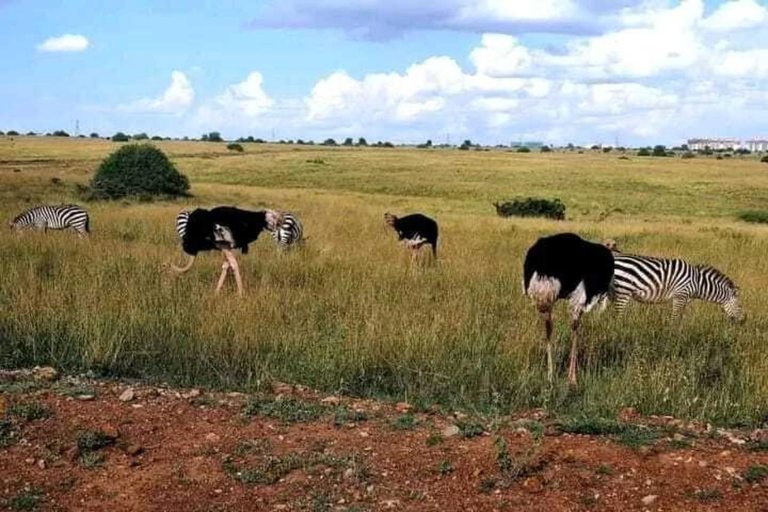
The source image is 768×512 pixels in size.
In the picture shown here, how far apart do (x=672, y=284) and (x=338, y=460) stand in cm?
902

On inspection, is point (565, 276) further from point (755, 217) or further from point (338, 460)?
point (755, 217)

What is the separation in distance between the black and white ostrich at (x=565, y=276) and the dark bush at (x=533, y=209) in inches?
1271

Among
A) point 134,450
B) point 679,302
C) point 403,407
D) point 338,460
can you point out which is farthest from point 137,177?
point 338,460

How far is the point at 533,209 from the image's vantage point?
4122 cm

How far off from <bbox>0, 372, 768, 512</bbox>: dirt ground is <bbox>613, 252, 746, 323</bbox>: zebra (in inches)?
254

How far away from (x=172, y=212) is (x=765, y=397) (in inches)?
955

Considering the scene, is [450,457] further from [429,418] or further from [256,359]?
[256,359]

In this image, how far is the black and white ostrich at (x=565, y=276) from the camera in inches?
325

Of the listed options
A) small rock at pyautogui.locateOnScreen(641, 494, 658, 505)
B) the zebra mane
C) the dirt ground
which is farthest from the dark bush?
small rock at pyautogui.locateOnScreen(641, 494, 658, 505)

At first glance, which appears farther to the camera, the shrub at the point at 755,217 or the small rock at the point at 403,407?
the shrub at the point at 755,217

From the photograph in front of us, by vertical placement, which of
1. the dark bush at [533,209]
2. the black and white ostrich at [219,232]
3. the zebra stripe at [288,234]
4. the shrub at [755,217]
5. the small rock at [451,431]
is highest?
the black and white ostrich at [219,232]

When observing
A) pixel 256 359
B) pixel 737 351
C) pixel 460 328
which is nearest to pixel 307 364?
pixel 256 359

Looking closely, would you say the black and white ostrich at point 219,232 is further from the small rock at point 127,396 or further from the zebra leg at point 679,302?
the zebra leg at point 679,302

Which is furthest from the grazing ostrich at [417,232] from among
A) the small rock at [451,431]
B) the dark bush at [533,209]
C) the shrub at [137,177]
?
the shrub at [137,177]
